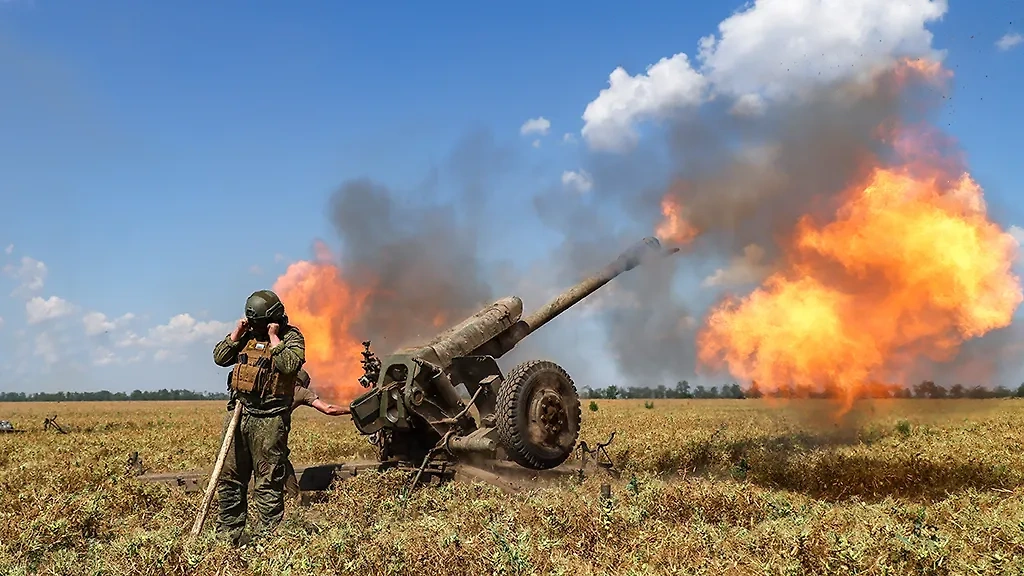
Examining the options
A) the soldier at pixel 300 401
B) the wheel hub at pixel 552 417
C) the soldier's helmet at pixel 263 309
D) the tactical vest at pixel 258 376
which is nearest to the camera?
the tactical vest at pixel 258 376

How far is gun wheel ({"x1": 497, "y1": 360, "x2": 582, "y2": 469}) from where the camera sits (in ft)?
31.8

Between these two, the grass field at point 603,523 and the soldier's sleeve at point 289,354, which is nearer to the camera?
the grass field at point 603,523

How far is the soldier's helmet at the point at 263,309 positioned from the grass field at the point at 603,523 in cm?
205

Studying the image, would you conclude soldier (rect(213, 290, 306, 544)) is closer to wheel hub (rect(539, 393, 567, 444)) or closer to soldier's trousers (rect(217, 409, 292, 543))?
soldier's trousers (rect(217, 409, 292, 543))

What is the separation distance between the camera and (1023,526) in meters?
6.59

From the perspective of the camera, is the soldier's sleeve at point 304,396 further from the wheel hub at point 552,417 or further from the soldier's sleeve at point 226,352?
the wheel hub at point 552,417

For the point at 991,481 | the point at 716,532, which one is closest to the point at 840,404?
the point at 991,481

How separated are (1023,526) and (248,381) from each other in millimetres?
7300

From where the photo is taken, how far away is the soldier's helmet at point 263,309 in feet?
24.5

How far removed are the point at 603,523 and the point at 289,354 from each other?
3.46 metres

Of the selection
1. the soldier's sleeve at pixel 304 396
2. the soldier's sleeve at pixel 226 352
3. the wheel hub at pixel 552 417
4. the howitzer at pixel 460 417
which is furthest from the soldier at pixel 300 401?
the wheel hub at pixel 552 417

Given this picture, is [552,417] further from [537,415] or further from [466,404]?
[466,404]

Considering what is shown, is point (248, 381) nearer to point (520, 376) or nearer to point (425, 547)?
point (425, 547)

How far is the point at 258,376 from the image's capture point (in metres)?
7.18
